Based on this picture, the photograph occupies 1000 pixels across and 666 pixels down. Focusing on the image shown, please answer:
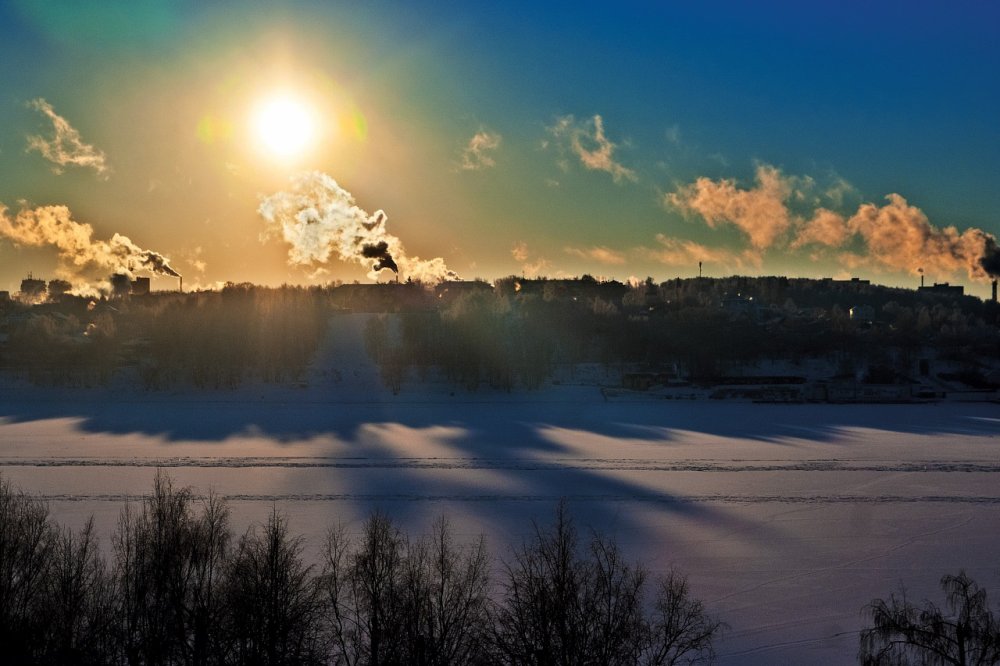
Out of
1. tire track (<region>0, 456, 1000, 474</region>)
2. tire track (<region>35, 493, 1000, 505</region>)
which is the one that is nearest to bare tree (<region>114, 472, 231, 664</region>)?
tire track (<region>35, 493, 1000, 505</region>)

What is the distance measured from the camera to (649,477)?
29156 millimetres

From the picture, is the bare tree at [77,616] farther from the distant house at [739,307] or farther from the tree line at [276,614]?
the distant house at [739,307]

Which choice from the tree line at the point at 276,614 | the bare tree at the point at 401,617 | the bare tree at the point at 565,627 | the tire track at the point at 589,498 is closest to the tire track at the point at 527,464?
the tire track at the point at 589,498

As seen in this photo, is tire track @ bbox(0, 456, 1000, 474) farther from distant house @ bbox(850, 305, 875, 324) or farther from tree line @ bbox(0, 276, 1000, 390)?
distant house @ bbox(850, 305, 875, 324)

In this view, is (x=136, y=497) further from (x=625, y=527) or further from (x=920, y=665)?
(x=920, y=665)

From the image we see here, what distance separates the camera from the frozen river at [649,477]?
18.7 meters

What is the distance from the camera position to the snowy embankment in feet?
61.7

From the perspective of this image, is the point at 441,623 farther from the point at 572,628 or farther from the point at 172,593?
the point at 172,593

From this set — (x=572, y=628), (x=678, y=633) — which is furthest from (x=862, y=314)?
(x=572, y=628)

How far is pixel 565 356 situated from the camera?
63250mm

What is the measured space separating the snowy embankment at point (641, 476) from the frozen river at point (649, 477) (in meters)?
0.09

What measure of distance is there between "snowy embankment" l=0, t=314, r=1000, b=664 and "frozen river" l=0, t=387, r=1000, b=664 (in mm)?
87

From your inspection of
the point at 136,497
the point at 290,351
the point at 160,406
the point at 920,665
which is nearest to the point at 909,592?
the point at 920,665

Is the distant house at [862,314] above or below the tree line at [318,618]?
above
